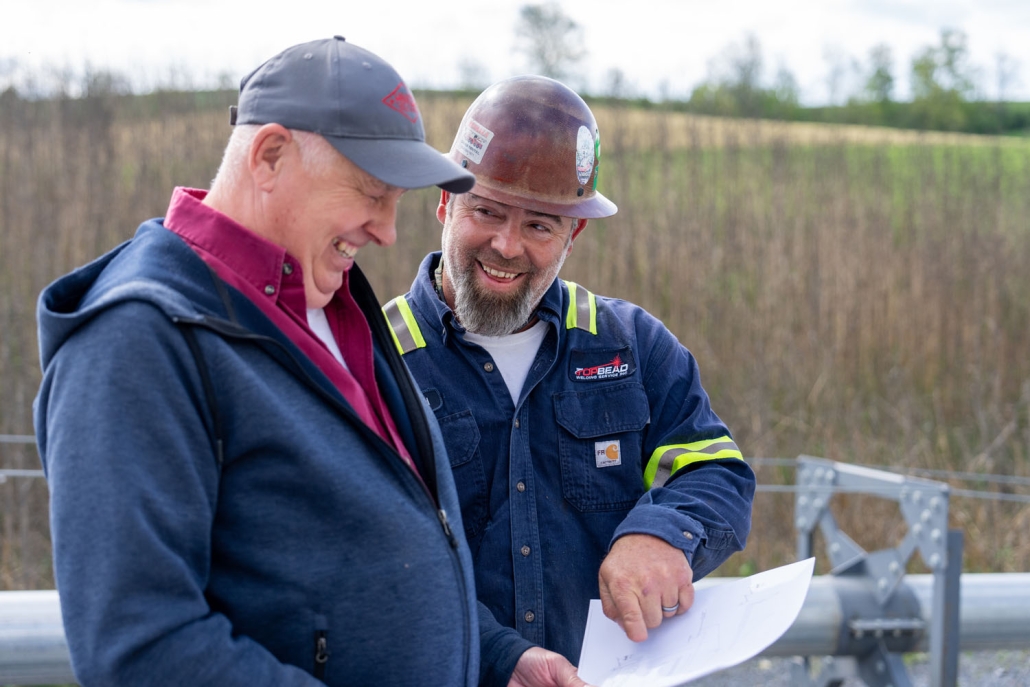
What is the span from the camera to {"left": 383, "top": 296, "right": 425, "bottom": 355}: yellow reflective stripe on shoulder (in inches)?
84.7

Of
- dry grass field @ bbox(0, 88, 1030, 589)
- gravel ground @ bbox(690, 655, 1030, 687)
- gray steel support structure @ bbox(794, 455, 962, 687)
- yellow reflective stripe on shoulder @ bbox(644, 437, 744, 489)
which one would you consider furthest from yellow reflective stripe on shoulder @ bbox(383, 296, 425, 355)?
dry grass field @ bbox(0, 88, 1030, 589)

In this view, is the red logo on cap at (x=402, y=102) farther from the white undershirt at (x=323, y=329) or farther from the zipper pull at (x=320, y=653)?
the zipper pull at (x=320, y=653)

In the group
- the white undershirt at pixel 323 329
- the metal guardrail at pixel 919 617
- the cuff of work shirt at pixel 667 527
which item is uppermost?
the white undershirt at pixel 323 329

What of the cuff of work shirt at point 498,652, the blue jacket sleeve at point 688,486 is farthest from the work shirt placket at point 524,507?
the blue jacket sleeve at point 688,486

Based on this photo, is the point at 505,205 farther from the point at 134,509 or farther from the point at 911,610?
the point at 911,610

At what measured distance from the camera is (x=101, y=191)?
278 inches

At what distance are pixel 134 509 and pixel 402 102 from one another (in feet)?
2.42

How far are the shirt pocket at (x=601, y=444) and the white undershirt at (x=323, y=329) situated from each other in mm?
680

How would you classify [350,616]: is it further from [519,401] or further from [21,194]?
[21,194]

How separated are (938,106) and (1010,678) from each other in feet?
51.5

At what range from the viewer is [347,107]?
138 cm

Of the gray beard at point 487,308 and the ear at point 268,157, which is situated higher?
the ear at point 268,157

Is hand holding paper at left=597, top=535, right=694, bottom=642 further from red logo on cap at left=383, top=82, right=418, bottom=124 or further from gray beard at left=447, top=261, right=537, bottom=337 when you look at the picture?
red logo on cap at left=383, top=82, right=418, bottom=124

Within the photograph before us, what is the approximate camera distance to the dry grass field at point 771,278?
599cm
